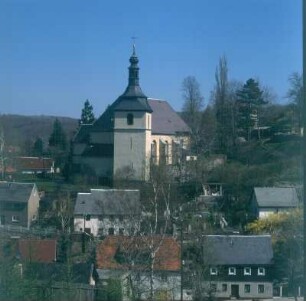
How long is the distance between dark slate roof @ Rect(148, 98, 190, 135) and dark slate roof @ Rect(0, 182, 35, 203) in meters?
0.43

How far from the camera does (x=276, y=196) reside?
1.79 metres

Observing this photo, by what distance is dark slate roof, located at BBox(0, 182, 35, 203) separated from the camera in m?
1.75

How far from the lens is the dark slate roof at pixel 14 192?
175 cm

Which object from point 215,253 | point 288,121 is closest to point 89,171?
point 215,253

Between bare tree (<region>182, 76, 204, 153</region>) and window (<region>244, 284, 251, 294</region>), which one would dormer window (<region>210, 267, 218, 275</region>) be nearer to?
window (<region>244, 284, 251, 294</region>)

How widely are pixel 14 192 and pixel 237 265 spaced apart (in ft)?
2.31

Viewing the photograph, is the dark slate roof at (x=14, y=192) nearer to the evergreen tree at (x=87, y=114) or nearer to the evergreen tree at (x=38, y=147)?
the evergreen tree at (x=38, y=147)

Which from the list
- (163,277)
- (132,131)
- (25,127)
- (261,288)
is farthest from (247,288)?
(25,127)

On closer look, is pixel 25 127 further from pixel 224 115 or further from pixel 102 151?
pixel 224 115

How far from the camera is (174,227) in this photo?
1.81 m

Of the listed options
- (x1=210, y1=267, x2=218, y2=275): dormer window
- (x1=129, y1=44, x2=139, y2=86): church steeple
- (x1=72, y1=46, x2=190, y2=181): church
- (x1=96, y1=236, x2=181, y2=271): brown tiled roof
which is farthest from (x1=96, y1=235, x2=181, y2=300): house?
(x1=129, y1=44, x2=139, y2=86): church steeple

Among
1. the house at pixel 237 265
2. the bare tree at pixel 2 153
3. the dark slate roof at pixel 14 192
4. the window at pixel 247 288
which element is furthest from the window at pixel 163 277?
the bare tree at pixel 2 153

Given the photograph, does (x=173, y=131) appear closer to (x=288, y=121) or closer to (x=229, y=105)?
Answer: (x=229, y=105)

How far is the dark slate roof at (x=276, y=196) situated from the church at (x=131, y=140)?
10.7 inches
